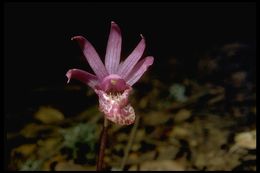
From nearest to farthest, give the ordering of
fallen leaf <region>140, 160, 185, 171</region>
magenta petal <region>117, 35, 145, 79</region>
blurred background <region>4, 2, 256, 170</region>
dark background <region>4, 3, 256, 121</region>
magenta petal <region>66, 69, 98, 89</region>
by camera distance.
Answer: magenta petal <region>66, 69, 98, 89</region> → magenta petal <region>117, 35, 145, 79</region> → fallen leaf <region>140, 160, 185, 171</region> → blurred background <region>4, 2, 256, 170</region> → dark background <region>4, 3, 256, 121</region>

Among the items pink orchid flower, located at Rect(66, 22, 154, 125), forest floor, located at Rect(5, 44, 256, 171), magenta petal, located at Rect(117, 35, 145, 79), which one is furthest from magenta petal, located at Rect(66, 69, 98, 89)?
forest floor, located at Rect(5, 44, 256, 171)

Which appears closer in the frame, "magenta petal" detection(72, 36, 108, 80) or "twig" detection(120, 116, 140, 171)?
"magenta petal" detection(72, 36, 108, 80)

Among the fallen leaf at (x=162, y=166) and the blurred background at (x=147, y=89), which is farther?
the blurred background at (x=147, y=89)

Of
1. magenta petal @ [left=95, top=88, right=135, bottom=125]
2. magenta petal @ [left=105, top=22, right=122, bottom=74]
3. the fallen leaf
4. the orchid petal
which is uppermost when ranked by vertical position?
magenta petal @ [left=105, top=22, right=122, bottom=74]

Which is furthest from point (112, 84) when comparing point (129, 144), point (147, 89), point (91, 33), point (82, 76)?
point (91, 33)

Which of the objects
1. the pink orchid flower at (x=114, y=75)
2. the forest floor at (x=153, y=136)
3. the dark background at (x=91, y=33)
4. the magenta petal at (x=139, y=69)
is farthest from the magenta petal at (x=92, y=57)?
the dark background at (x=91, y=33)

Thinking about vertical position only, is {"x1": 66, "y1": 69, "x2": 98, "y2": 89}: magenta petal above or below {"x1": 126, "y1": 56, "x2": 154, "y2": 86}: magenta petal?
below

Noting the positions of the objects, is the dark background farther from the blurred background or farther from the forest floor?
the forest floor

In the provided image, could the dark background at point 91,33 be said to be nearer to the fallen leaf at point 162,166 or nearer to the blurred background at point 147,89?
the blurred background at point 147,89
